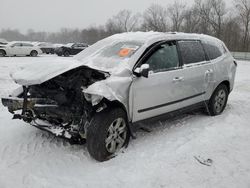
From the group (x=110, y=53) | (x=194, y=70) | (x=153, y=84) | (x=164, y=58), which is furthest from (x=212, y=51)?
(x=110, y=53)

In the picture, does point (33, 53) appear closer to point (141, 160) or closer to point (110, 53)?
point (110, 53)

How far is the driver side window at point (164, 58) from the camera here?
4.19 m

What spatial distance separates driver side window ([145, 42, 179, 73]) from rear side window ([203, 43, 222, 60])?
118cm

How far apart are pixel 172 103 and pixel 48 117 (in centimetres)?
207

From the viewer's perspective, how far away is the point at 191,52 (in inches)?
197

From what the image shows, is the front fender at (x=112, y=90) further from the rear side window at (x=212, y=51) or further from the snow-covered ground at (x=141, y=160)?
the rear side window at (x=212, y=51)

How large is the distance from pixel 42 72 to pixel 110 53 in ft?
4.32

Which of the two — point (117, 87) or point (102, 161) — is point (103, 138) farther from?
point (117, 87)

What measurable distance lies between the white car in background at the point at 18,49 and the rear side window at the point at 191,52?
20.7 m

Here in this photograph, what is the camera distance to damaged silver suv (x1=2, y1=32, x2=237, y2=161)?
11.5 ft

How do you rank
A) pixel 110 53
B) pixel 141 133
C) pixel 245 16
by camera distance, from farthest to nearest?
1. pixel 245 16
2. pixel 141 133
3. pixel 110 53

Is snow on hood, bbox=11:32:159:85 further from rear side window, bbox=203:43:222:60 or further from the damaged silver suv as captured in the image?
rear side window, bbox=203:43:222:60

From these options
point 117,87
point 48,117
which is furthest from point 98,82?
point 48,117

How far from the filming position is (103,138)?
3475 millimetres
